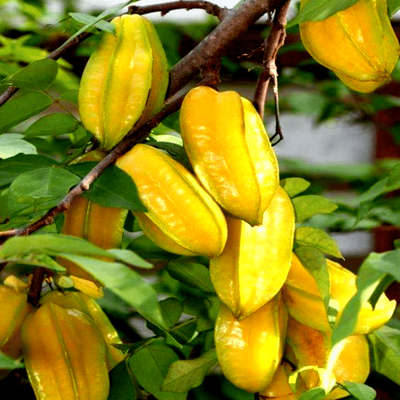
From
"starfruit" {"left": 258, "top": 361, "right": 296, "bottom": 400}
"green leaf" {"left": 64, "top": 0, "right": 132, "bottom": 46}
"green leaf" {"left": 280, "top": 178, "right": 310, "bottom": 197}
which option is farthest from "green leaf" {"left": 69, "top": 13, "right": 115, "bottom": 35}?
"starfruit" {"left": 258, "top": 361, "right": 296, "bottom": 400}

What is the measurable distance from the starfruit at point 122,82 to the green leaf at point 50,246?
0.21 m

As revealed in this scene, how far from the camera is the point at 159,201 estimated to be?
0.71m

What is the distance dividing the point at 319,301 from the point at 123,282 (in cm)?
27

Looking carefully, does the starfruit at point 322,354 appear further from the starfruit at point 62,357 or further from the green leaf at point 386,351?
the starfruit at point 62,357

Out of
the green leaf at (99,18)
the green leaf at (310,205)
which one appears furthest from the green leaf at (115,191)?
the green leaf at (310,205)

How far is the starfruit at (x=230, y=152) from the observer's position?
2.27 ft

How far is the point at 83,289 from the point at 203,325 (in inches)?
5.4

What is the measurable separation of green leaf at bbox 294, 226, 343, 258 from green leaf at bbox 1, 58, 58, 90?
0.90 ft

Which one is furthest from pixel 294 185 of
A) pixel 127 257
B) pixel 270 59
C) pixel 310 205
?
pixel 127 257

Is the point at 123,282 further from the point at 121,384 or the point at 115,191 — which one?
the point at 121,384

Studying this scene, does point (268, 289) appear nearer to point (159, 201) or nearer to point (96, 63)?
point (159, 201)

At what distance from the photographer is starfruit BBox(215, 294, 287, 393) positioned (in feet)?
2.41

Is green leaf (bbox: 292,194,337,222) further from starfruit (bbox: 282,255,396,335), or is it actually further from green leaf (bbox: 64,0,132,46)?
green leaf (bbox: 64,0,132,46)

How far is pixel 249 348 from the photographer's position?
735 mm
